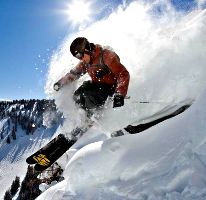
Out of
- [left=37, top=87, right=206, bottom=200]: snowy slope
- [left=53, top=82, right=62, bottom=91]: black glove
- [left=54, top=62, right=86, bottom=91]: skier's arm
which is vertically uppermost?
[left=54, top=62, right=86, bottom=91]: skier's arm

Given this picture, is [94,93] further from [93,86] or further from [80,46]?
[80,46]

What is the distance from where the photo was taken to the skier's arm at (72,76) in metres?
7.99

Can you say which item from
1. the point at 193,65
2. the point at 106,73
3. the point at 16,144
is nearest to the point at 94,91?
the point at 106,73

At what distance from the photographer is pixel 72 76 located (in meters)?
8.07

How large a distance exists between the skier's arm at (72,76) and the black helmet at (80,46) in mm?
834

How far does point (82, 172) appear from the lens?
543 cm

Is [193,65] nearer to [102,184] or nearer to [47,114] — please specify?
[102,184]

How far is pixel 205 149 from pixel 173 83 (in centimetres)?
251

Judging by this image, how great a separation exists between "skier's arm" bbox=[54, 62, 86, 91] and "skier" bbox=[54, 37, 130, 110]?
720 millimetres

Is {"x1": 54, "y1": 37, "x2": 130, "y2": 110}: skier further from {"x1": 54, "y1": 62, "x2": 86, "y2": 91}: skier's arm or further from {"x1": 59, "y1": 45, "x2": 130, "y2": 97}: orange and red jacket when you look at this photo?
{"x1": 54, "y1": 62, "x2": 86, "y2": 91}: skier's arm

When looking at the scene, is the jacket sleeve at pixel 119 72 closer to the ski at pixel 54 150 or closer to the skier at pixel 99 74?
the skier at pixel 99 74

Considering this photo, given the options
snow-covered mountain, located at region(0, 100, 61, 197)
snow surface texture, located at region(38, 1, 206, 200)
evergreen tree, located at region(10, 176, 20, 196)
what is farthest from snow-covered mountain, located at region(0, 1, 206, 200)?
snow-covered mountain, located at region(0, 100, 61, 197)

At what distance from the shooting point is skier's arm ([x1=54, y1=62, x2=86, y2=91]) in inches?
314

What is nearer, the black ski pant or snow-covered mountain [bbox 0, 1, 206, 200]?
snow-covered mountain [bbox 0, 1, 206, 200]
